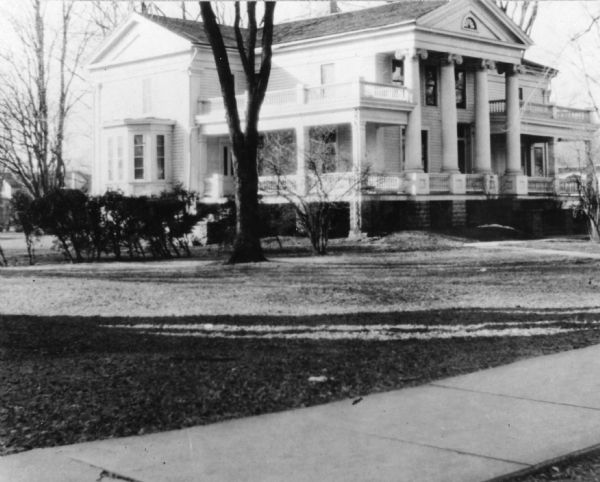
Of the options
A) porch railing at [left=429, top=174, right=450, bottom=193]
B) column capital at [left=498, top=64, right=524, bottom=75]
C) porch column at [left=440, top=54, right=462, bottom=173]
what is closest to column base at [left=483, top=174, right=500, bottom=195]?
porch column at [left=440, top=54, right=462, bottom=173]

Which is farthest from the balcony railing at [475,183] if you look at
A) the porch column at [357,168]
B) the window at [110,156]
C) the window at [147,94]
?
the window at [110,156]

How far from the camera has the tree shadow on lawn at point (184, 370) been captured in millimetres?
6082

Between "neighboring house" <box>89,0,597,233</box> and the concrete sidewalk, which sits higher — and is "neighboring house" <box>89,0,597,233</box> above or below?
above

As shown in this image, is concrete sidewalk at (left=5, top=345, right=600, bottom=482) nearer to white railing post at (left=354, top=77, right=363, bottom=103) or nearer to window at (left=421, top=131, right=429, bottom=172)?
white railing post at (left=354, top=77, right=363, bottom=103)

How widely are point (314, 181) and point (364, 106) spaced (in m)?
5.40

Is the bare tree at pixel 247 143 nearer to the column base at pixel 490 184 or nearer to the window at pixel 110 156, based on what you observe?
the column base at pixel 490 184

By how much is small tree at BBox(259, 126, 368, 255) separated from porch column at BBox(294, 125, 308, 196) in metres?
0.04

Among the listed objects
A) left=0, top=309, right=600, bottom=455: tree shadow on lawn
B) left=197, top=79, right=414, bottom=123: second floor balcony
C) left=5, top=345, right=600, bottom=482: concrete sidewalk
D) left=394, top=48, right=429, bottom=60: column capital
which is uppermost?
left=394, top=48, right=429, bottom=60: column capital

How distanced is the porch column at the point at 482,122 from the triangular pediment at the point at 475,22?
1246 mm

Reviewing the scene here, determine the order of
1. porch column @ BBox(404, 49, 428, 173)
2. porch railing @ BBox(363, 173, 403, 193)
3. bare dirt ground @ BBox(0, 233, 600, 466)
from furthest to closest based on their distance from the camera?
porch column @ BBox(404, 49, 428, 173), porch railing @ BBox(363, 173, 403, 193), bare dirt ground @ BBox(0, 233, 600, 466)

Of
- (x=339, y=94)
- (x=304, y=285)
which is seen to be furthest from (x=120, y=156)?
(x=304, y=285)

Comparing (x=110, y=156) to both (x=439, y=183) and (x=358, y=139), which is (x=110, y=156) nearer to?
(x=358, y=139)

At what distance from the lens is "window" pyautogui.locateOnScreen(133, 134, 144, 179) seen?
3566cm

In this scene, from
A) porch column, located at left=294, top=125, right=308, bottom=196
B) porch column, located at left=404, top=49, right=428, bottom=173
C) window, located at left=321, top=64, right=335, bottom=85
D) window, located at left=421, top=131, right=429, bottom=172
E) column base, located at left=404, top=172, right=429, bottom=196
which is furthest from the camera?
window, located at left=421, top=131, right=429, bottom=172
